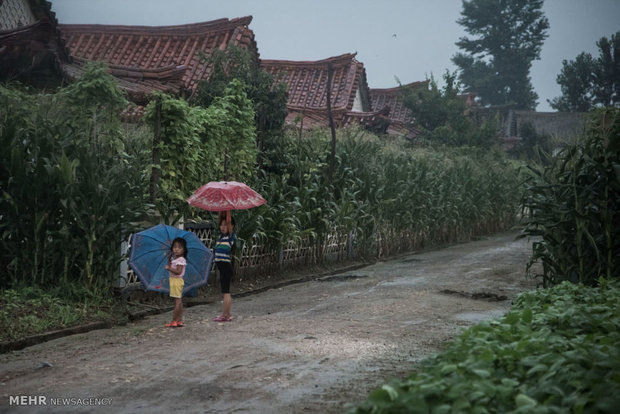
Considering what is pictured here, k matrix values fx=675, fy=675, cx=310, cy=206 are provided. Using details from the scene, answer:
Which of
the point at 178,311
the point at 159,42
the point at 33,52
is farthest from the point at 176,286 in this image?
the point at 159,42

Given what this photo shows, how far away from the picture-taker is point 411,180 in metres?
21.2

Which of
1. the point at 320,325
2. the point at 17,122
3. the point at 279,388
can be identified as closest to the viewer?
the point at 279,388

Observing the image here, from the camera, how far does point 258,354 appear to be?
7.22m

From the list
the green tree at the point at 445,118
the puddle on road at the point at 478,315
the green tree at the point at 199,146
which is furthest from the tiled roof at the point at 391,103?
the puddle on road at the point at 478,315

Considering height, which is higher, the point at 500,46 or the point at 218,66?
the point at 500,46

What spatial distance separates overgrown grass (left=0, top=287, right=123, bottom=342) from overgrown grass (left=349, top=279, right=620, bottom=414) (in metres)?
5.58

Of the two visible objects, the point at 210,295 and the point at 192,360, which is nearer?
the point at 192,360

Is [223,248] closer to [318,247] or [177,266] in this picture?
[177,266]

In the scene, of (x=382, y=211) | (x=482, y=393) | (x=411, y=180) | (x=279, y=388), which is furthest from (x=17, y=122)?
(x=411, y=180)

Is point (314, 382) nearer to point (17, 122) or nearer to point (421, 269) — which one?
point (17, 122)

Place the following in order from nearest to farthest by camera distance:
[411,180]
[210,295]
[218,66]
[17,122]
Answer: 1. [17,122]
2. [210,295]
3. [218,66]
4. [411,180]

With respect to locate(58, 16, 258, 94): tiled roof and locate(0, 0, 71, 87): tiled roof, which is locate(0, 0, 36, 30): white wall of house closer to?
locate(0, 0, 71, 87): tiled roof

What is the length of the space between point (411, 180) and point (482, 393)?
17.7 m

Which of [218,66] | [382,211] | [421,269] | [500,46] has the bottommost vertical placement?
[421,269]
